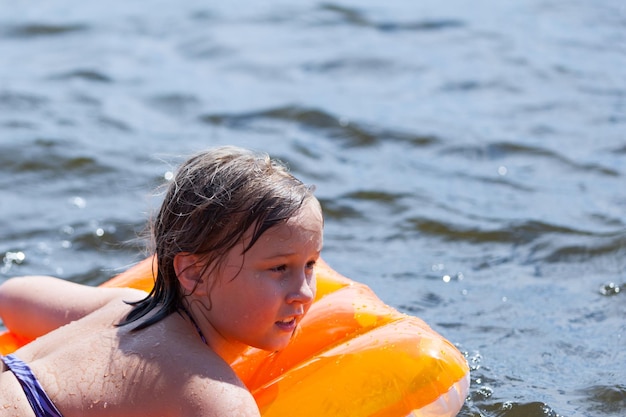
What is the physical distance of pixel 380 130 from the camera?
22.8ft

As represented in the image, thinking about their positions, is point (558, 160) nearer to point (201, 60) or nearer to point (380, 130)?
Result: point (380, 130)

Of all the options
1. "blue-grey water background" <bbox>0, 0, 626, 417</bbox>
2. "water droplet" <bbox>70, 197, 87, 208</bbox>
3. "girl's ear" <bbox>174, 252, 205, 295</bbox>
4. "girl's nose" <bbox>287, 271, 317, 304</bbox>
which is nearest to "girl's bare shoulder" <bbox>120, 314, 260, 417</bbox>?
"girl's ear" <bbox>174, 252, 205, 295</bbox>

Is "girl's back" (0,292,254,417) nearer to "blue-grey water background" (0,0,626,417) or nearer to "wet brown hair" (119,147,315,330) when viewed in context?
"wet brown hair" (119,147,315,330)

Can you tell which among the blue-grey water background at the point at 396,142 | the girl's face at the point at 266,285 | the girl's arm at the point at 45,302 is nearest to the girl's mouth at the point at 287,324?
the girl's face at the point at 266,285

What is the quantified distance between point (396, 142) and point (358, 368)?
3800mm

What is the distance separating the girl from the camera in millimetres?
2723

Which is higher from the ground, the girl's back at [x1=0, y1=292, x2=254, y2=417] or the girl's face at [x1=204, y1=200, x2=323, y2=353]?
the girl's face at [x1=204, y1=200, x2=323, y2=353]

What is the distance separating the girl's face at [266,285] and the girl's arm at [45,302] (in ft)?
1.83

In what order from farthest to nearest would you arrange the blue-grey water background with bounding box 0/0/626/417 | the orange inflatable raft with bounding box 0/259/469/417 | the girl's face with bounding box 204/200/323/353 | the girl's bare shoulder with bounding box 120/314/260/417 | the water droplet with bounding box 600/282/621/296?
the water droplet with bounding box 600/282/621/296 → the blue-grey water background with bounding box 0/0/626/417 → the orange inflatable raft with bounding box 0/259/469/417 → the girl's face with bounding box 204/200/323/353 → the girl's bare shoulder with bounding box 120/314/260/417

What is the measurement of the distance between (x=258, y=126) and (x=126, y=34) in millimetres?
3057

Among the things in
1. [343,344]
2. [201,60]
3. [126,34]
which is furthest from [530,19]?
[343,344]

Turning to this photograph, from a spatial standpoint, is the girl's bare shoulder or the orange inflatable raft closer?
the girl's bare shoulder

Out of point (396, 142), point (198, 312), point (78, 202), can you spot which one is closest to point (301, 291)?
point (198, 312)

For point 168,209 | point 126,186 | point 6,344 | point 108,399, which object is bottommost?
point 126,186
